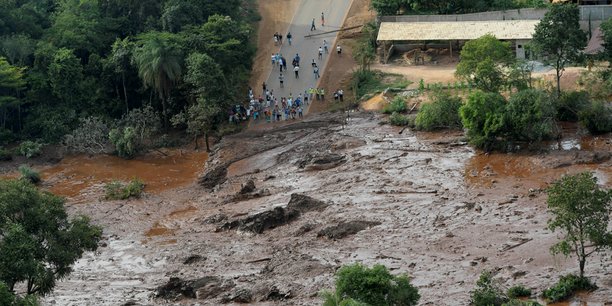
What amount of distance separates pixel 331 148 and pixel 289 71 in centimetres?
1272

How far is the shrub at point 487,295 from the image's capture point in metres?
34.5

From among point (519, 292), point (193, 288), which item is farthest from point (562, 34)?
point (193, 288)

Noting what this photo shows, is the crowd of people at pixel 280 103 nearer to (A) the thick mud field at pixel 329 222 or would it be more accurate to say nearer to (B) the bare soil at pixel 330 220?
(B) the bare soil at pixel 330 220

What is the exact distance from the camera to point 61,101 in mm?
68750

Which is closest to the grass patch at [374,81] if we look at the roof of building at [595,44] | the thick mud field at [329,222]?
the thick mud field at [329,222]

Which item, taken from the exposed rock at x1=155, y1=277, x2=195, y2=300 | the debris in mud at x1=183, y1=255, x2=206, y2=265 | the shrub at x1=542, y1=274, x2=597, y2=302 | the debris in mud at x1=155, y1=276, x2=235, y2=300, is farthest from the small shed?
the shrub at x1=542, y1=274, x2=597, y2=302

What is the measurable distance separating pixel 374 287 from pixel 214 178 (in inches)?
1089

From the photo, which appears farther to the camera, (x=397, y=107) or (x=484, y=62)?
(x=397, y=107)

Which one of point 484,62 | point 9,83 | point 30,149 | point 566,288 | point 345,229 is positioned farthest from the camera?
point 9,83

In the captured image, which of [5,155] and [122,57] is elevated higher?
[122,57]

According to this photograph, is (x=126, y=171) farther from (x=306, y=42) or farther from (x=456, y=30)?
(x=456, y=30)

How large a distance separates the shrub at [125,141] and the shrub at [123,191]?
17.8 feet

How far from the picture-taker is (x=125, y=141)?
208 feet

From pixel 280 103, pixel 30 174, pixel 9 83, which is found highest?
pixel 9 83
